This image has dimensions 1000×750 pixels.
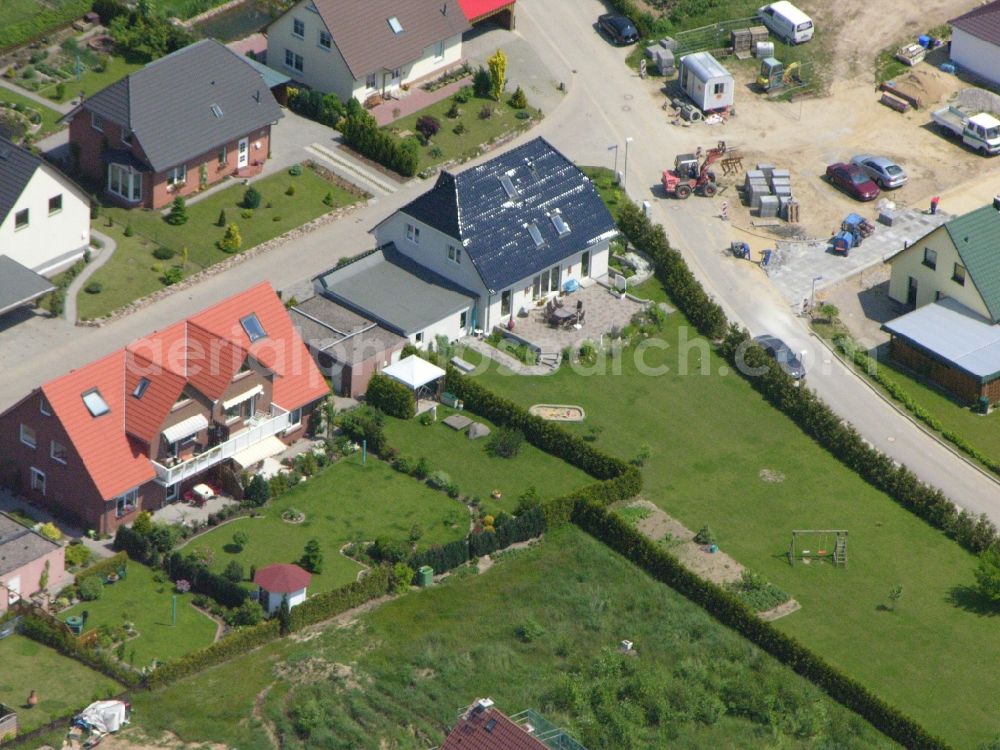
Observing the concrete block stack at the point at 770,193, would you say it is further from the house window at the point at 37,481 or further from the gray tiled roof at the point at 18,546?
the gray tiled roof at the point at 18,546

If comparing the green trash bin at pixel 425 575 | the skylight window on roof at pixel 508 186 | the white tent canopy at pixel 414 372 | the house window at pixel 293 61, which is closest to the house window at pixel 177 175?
the house window at pixel 293 61

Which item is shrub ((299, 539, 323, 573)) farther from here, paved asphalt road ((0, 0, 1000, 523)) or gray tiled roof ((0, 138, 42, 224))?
gray tiled roof ((0, 138, 42, 224))

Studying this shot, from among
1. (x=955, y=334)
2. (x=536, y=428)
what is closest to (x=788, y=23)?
(x=955, y=334)

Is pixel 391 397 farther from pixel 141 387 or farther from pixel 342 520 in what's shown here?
pixel 141 387

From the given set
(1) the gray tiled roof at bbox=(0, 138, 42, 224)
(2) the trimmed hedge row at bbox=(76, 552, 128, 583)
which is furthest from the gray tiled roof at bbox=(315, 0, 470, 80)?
(2) the trimmed hedge row at bbox=(76, 552, 128, 583)

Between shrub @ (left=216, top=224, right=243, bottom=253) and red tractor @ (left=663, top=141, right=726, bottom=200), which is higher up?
shrub @ (left=216, top=224, right=243, bottom=253)

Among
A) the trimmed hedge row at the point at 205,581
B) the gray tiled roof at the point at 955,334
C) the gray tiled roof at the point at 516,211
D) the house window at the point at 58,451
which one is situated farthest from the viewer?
the gray tiled roof at the point at 516,211

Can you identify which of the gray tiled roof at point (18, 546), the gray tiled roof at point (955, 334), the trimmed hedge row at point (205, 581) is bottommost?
the gray tiled roof at point (955, 334)
